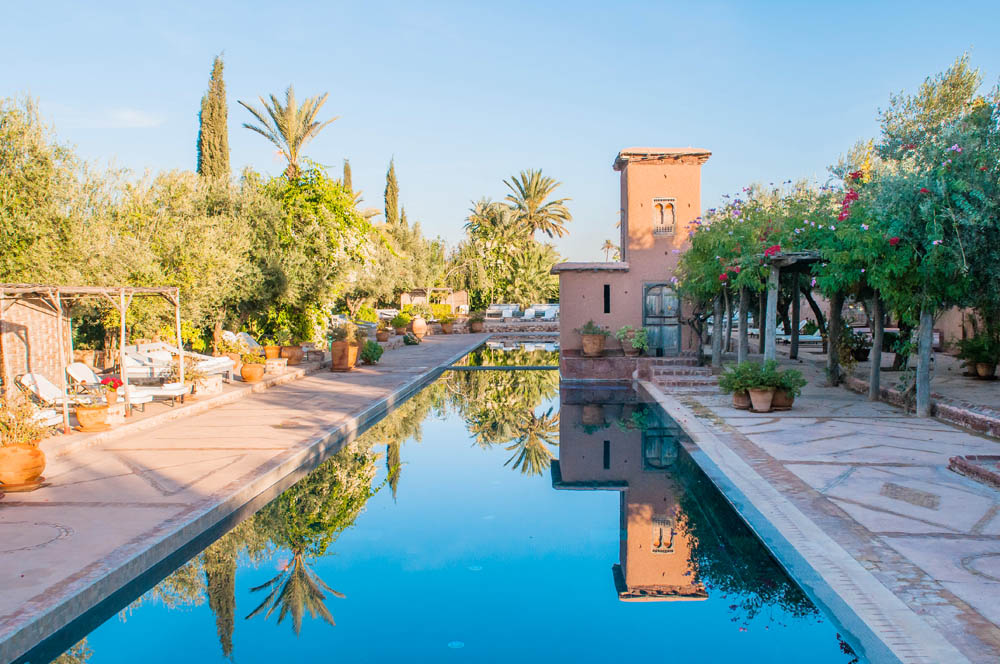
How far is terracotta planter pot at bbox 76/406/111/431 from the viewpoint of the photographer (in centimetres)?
921

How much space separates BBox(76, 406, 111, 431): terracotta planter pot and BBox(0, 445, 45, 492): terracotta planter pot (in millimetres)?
2561

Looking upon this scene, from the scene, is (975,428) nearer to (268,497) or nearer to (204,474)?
(268,497)

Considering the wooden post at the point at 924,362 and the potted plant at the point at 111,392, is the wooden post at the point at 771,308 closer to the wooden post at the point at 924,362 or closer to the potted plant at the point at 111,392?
the wooden post at the point at 924,362

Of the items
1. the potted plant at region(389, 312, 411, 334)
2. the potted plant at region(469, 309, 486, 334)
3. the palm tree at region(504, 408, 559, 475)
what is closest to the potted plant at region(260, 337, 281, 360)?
the palm tree at region(504, 408, 559, 475)

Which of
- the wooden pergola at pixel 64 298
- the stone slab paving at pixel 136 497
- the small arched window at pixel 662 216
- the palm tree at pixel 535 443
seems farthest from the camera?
the small arched window at pixel 662 216

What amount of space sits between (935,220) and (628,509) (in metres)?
5.60

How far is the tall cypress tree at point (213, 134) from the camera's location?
1970cm

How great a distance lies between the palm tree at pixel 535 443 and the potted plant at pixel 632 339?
4.76 meters

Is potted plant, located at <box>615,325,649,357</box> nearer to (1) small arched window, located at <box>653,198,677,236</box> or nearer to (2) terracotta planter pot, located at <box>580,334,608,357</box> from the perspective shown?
(2) terracotta planter pot, located at <box>580,334,608,357</box>

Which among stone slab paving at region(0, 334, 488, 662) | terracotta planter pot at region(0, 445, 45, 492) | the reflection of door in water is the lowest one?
stone slab paving at region(0, 334, 488, 662)

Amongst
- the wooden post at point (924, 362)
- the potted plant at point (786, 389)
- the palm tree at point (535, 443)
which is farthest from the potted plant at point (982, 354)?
→ the palm tree at point (535, 443)

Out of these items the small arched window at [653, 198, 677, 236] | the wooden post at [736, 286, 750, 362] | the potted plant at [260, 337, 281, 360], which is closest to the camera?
the wooden post at [736, 286, 750, 362]

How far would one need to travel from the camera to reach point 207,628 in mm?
4992

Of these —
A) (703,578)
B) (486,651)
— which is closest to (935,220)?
(703,578)
